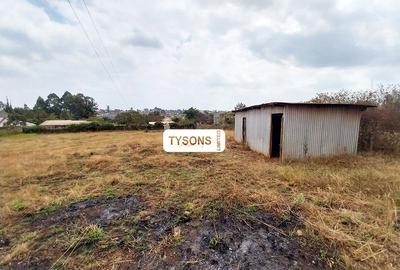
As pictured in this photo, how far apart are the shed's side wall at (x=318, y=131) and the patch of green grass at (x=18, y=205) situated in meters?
6.83

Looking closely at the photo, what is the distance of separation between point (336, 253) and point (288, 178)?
9.26 feet

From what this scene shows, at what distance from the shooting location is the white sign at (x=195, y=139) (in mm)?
2756

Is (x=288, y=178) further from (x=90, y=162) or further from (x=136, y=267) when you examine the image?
(x=90, y=162)

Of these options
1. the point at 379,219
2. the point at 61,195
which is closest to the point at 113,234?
the point at 61,195

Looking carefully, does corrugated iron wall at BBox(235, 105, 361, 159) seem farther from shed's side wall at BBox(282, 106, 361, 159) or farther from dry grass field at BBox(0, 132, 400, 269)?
dry grass field at BBox(0, 132, 400, 269)

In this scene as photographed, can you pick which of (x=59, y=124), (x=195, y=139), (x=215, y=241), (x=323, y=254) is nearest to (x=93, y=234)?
(x=215, y=241)

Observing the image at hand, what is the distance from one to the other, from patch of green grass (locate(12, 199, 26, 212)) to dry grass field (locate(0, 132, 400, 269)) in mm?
18

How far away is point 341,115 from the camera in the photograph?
7977 millimetres

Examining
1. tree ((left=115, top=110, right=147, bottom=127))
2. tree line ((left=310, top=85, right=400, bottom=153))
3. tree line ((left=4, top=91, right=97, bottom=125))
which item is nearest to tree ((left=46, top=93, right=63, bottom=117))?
tree line ((left=4, top=91, right=97, bottom=125))

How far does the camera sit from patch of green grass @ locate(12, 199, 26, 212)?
4232 mm

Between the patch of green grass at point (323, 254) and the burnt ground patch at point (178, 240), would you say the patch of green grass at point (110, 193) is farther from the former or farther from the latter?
the patch of green grass at point (323, 254)

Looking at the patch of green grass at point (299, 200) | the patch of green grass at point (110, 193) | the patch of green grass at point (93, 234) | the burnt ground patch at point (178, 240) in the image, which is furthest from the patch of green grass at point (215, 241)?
the patch of green grass at point (110, 193)

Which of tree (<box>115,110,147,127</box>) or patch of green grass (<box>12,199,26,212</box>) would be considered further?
tree (<box>115,110,147,127</box>)

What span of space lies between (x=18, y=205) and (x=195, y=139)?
377 centimetres
